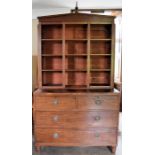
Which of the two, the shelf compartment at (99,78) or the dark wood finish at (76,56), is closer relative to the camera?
the dark wood finish at (76,56)

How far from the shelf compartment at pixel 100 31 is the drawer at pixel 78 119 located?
1.14m

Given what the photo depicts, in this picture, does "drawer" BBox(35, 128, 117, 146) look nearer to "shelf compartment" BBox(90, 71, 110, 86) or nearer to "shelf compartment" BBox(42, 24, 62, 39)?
"shelf compartment" BBox(90, 71, 110, 86)

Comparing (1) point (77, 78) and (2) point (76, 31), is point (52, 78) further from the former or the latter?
(2) point (76, 31)

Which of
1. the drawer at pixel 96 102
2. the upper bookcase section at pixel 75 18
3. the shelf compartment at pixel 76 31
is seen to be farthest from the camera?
the shelf compartment at pixel 76 31

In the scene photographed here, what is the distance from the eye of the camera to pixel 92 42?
322 cm

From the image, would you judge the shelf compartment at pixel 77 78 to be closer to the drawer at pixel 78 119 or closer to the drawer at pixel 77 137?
the drawer at pixel 78 119

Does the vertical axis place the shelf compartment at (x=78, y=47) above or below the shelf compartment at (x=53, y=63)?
above

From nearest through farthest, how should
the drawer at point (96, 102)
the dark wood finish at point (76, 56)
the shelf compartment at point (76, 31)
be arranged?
the drawer at point (96, 102)
the dark wood finish at point (76, 56)
the shelf compartment at point (76, 31)

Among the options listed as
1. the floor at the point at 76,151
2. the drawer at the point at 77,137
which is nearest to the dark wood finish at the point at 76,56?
the drawer at the point at 77,137

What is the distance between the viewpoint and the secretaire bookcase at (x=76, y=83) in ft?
8.96
